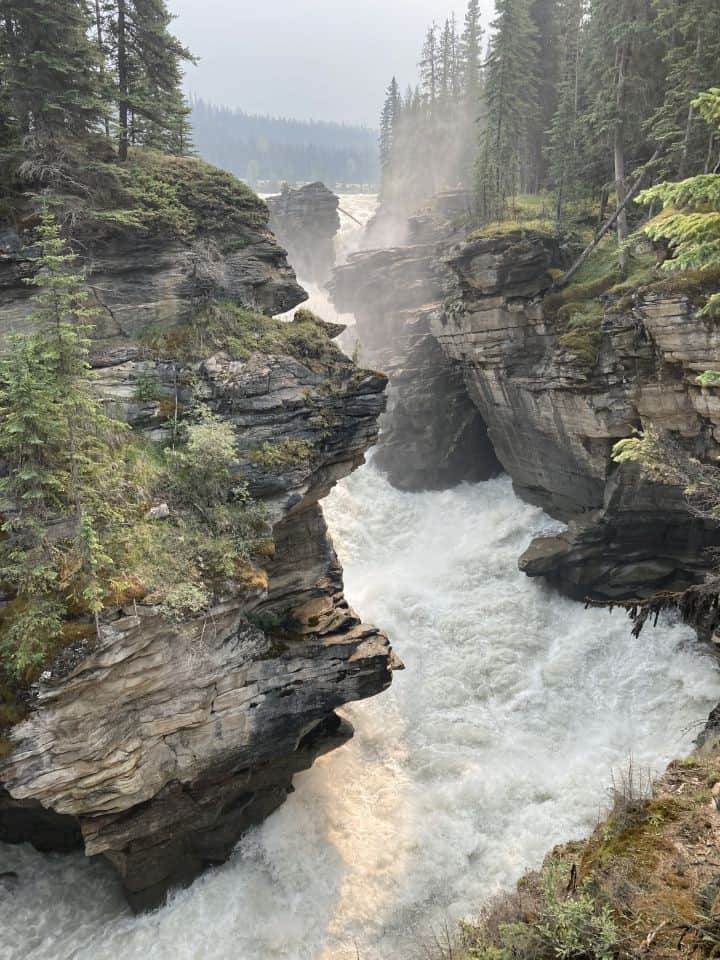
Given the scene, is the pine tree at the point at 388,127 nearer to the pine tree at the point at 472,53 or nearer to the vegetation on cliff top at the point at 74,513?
the pine tree at the point at 472,53

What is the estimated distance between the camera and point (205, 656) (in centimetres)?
1330

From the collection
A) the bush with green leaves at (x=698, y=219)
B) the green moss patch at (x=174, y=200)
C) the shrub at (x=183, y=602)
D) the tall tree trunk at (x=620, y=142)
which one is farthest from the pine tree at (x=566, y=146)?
the shrub at (x=183, y=602)

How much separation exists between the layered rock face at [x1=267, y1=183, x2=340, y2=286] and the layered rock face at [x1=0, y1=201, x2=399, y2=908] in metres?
42.8

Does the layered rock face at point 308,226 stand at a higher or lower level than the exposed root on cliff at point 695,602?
higher

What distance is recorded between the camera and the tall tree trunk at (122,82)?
17469mm

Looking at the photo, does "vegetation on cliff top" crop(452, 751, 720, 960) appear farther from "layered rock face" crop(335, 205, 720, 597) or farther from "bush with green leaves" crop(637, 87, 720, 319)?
"layered rock face" crop(335, 205, 720, 597)

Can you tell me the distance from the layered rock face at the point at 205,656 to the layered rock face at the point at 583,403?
927cm

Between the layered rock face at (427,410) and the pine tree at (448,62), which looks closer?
the layered rock face at (427,410)

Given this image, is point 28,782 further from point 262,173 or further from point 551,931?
point 262,173

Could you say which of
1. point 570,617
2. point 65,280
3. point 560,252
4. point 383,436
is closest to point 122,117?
point 65,280

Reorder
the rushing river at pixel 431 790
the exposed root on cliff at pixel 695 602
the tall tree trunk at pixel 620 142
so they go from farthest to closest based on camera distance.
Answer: the tall tree trunk at pixel 620 142, the rushing river at pixel 431 790, the exposed root on cliff at pixel 695 602

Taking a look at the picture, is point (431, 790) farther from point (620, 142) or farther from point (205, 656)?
point (620, 142)

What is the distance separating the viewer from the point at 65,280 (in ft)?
36.2

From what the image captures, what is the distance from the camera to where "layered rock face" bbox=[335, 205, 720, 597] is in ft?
62.1
